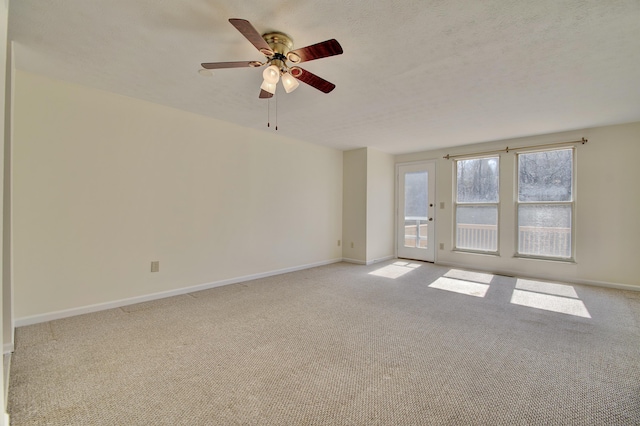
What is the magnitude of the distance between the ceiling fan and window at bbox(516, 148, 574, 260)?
166 inches

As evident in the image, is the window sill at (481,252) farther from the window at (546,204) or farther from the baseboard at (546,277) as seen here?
the window at (546,204)

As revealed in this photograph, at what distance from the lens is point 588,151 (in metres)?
4.31

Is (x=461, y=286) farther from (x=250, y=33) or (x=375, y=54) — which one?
(x=250, y=33)

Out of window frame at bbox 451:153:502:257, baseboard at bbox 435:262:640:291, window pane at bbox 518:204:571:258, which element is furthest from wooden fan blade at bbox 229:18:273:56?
baseboard at bbox 435:262:640:291

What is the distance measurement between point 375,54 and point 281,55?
742 millimetres

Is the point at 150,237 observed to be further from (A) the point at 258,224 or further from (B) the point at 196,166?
(A) the point at 258,224

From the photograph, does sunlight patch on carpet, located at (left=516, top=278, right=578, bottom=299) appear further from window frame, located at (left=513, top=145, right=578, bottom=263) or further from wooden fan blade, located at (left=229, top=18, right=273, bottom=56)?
wooden fan blade, located at (left=229, top=18, right=273, bottom=56)

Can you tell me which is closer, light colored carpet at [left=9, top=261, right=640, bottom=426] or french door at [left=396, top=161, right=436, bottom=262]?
light colored carpet at [left=9, top=261, right=640, bottom=426]

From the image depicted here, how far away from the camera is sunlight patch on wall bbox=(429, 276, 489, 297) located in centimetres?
388

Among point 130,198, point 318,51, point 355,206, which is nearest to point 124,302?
point 130,198

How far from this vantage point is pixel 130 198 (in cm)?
332

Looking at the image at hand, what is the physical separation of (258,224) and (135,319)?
6.79 ft

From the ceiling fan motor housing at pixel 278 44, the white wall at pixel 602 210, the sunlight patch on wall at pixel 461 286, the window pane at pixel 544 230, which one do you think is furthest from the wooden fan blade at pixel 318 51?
the window pane at pixel 544 230

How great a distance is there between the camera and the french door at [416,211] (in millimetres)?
5887
